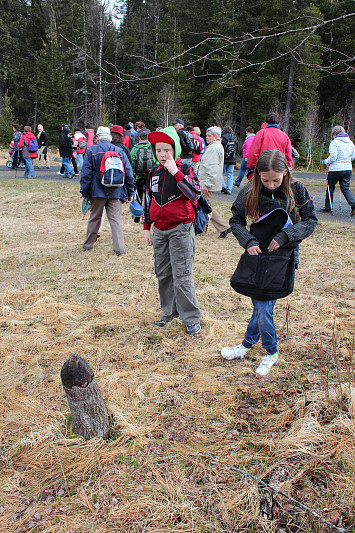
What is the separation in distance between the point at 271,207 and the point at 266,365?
4.22ft

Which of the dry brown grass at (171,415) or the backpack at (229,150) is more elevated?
the backpack at (229,150)

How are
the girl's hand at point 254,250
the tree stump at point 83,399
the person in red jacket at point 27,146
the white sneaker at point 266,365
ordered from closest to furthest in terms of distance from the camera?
Answer: the tree stump at point 83,399
the girl's hand at point 254,250
the white sneaker at point 266,365
the person in red jacket at point 27,146

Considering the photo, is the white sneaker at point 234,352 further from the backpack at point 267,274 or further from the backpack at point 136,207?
the backpack at point 136,207

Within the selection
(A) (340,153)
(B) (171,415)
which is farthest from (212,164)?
(B) (171,415)

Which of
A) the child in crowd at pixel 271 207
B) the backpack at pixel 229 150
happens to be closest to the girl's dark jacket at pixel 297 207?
the child in crowd at pixel 271 207

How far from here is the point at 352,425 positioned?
2.64m

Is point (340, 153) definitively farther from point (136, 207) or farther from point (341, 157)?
point (136, 207)

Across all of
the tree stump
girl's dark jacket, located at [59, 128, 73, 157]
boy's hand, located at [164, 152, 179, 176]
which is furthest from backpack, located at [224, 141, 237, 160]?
the tree stump

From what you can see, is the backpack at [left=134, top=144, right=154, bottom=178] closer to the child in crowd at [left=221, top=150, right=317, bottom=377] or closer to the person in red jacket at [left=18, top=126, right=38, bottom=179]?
the child in crowd at [left=221, top=150, right=317, bottom=377]

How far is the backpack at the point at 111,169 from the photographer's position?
6434 millimetres

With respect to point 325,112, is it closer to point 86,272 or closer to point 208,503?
point 86,272

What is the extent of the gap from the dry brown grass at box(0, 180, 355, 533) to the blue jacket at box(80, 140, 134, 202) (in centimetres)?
175

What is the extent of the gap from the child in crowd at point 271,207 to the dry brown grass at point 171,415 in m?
0.59

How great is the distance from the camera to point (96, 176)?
21.6 ft
